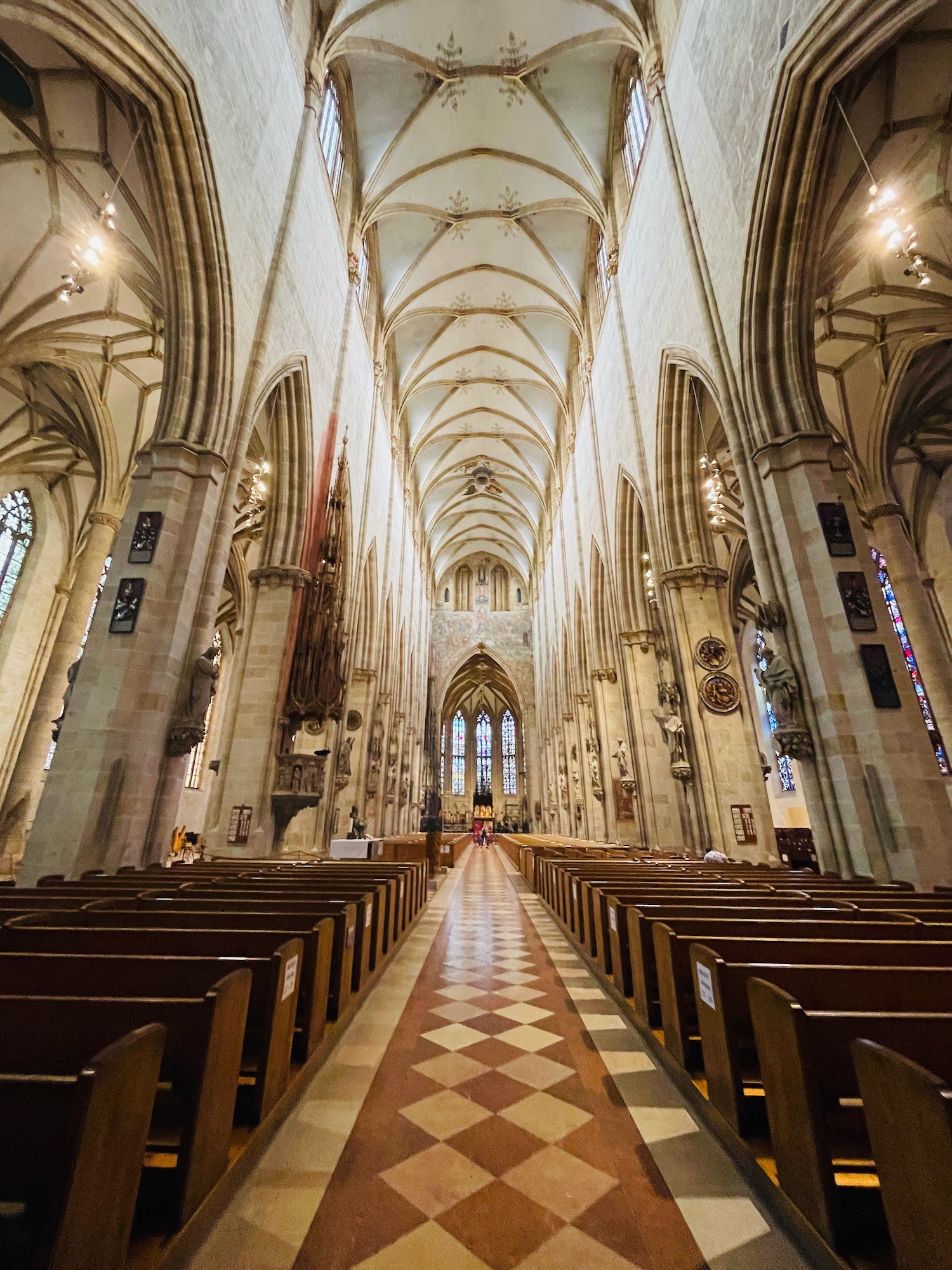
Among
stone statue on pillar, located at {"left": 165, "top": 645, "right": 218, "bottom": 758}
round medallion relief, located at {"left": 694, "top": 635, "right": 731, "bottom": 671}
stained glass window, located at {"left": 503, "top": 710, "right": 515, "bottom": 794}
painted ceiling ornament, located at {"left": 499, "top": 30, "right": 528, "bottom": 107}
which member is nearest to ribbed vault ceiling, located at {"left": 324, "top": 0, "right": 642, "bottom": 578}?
painted ceiling ornament, located at {"left": 499, "top": 30, "right": 528, "bottom": 107}

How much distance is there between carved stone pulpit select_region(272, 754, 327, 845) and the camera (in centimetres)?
866

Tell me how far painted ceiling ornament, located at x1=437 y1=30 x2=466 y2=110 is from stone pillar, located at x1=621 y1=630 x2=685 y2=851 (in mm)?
13292

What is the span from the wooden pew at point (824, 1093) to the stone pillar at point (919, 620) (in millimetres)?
13040

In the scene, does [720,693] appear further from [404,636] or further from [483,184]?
[483,184]

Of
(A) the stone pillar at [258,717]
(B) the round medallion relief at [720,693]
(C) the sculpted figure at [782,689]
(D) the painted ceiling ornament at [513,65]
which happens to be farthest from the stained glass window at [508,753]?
(D) the painted ceiling ornament at [513,65]

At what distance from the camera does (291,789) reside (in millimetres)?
8719

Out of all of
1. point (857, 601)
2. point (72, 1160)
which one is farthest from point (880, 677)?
point (72, 1160)

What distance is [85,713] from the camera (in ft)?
19.1

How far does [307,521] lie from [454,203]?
11058 millimetres

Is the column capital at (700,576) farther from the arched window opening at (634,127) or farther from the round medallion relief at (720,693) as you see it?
the arched window opening at (634,127)

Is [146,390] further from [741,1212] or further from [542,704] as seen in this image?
[542,704]

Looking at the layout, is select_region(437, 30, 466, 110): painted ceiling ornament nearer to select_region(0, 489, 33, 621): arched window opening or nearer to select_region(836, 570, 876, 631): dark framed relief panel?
select_region(836, 570, 876, 631): dark framed relief panel

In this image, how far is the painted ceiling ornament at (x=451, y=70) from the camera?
12.1 m

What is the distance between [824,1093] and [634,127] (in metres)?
16.7
